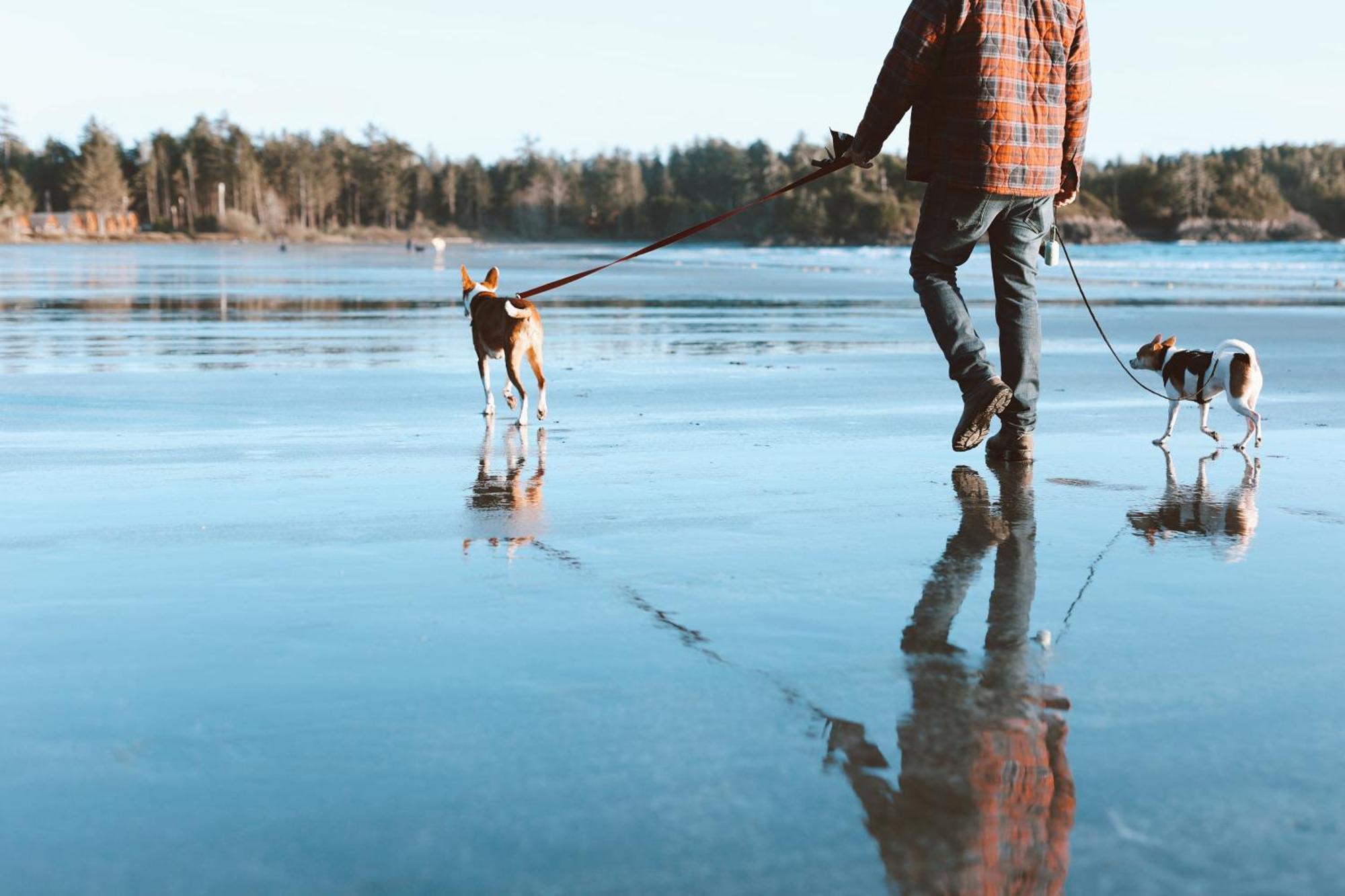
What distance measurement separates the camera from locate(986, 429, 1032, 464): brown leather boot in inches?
244

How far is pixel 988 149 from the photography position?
19.4 feet

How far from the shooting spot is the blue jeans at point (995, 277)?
6035 millimetres

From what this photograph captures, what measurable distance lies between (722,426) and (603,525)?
288 centimetres

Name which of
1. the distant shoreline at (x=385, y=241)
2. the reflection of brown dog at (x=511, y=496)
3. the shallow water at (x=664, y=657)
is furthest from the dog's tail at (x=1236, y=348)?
the distant shoreline at (x=385, y=241)

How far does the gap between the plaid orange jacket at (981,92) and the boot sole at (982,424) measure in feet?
3.02

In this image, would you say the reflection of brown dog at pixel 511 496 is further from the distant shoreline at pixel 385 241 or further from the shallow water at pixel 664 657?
the distant shoreline at pixel 385 241

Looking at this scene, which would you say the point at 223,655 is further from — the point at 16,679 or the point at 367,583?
the point at 367,583

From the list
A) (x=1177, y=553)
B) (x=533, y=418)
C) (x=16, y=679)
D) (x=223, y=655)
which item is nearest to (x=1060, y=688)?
(x=1177, y=553)

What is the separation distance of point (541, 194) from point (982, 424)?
628ft

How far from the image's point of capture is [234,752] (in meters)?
2.53

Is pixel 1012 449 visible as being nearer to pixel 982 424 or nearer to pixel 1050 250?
pixel 982 424

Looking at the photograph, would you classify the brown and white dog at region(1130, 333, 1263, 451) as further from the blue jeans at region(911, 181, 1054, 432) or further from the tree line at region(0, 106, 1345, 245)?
the tree line at region(0, 106, 1345, 245)

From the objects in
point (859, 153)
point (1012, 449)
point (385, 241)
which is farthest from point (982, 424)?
point (385, 241)

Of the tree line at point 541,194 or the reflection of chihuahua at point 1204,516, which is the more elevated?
the tree line at point 541,194
